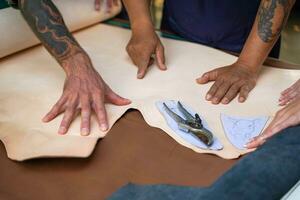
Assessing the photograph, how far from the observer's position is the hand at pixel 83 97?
2.93ft

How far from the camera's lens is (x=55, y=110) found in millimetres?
916

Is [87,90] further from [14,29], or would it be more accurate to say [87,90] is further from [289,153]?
[289,153]

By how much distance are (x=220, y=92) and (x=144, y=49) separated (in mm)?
287

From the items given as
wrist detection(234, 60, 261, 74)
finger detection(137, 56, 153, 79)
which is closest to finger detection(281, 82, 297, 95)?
wrist detection(234, 60, 261, 74)

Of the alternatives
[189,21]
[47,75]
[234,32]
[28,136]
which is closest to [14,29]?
[47,75]

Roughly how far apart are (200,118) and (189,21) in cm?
47

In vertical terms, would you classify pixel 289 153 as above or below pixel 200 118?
above

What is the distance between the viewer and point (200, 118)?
3.00ft

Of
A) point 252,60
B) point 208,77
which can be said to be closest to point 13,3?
point 208,77

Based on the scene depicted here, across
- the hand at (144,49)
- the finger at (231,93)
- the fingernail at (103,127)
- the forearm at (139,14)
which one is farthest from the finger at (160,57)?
the fingernail at (103,127)

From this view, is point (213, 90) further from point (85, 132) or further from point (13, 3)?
point (13, 3)

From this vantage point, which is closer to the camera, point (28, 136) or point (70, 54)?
point (28, 136)

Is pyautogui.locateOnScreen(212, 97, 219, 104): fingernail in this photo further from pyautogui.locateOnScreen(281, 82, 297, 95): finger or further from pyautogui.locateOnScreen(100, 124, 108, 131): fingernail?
pyautogui.locateOnScreen(100, 124, 108, 131): fingernail

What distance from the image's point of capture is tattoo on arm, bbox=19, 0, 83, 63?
102cm
